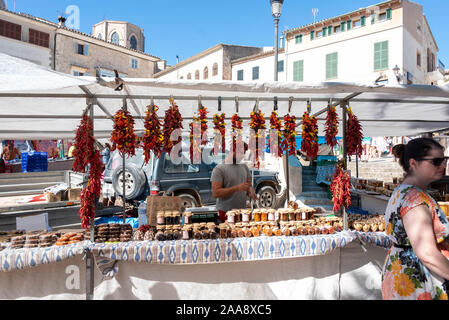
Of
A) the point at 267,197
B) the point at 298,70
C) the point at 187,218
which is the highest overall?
the point at 298,70

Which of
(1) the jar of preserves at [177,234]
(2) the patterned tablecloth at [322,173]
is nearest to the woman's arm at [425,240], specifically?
(1) the jar of preserves at [177,234]

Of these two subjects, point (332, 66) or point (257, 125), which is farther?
point (332, 66)

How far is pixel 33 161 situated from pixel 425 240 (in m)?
11.7

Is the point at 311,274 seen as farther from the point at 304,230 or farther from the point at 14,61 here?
the point at 14,61

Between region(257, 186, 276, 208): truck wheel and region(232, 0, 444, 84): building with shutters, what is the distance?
568 inches

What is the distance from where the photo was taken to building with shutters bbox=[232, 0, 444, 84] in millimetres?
21719

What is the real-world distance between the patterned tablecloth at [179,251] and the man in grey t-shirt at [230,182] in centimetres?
101

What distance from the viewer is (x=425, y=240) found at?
166 cm

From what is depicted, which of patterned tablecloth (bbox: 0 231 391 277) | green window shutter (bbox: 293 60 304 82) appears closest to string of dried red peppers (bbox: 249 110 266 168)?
patterned tablecloth (bbox: 0 231 391 277)

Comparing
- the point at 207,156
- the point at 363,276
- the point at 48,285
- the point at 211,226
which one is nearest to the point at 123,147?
the point at 211,226

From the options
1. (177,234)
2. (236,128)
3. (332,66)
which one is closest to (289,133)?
(236,128)

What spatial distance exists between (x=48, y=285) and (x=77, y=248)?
508mm

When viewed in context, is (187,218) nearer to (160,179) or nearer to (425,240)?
(425,240)

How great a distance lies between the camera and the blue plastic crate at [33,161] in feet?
33.5
